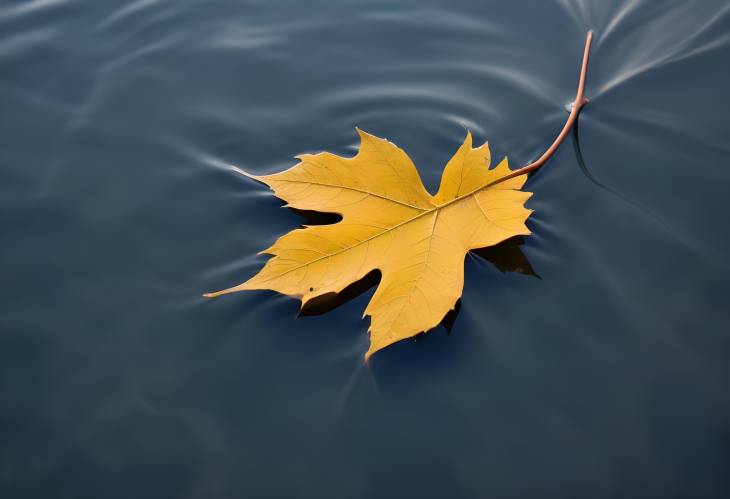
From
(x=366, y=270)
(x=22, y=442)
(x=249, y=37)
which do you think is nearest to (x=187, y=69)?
(x=249, y=37)

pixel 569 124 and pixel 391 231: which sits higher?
pixel 569 124

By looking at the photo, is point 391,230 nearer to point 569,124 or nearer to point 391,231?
point 391,231

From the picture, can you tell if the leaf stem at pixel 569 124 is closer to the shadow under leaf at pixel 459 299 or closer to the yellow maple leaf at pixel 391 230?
the yellow maple leaf at pixel 391 230

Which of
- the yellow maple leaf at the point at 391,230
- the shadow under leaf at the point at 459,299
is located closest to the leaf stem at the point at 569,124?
the yellow maple leaf at the point at 391,230

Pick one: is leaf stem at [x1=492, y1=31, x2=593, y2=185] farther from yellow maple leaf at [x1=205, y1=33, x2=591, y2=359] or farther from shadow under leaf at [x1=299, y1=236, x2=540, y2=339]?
shadow under leaf at [x1=299, y1=236, x2=540, y2=339]

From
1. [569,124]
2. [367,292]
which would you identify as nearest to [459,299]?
[367,292]

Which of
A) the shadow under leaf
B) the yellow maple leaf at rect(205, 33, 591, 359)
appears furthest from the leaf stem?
the shadow under leaf
